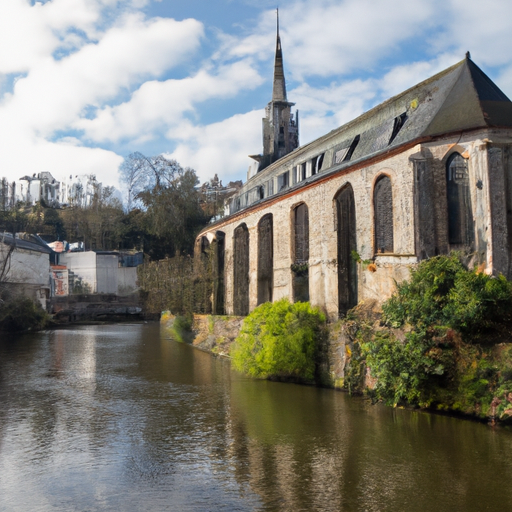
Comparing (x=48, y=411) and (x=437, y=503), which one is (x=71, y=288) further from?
(x=437, y=503)

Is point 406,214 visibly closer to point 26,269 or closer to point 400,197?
point 400,197

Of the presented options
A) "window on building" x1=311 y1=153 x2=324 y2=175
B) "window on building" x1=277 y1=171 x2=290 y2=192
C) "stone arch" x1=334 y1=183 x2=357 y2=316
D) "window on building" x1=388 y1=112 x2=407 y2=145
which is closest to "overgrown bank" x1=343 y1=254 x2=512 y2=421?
"stone arch" x1=334 y1=183 x2=357 y2=316

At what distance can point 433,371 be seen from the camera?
11758 mm

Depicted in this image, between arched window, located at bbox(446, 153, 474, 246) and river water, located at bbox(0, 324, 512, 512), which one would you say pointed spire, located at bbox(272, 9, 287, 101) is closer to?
arched window, located at bbox(446, 153, 474, 246)

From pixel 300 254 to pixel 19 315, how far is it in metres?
22.7

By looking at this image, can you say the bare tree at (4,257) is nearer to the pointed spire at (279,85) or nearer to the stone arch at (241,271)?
the stone arch at (241,271)

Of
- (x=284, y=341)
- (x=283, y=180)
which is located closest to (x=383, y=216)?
(x=284, y=341)

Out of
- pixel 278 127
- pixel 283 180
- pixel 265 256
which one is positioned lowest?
pixel 265 256

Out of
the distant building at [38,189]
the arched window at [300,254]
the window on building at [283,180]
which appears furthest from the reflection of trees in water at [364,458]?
the distant building at [38,189]

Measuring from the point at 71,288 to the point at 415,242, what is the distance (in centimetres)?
4444

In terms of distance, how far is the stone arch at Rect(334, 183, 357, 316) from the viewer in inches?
711

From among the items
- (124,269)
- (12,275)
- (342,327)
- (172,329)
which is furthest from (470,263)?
(124,269)

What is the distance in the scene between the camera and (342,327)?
15.5 m

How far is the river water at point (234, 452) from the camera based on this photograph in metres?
7.94
